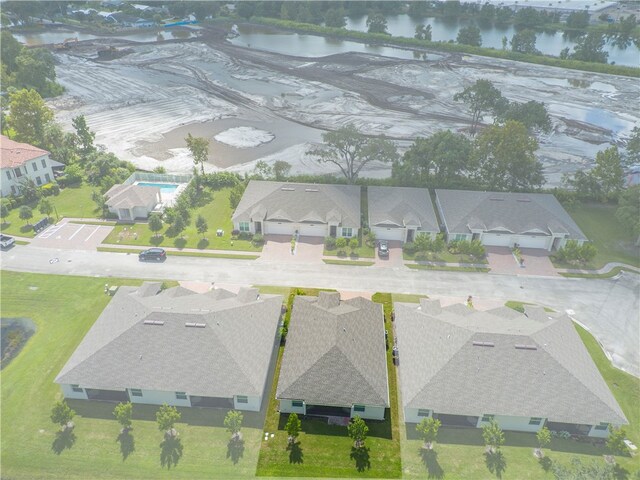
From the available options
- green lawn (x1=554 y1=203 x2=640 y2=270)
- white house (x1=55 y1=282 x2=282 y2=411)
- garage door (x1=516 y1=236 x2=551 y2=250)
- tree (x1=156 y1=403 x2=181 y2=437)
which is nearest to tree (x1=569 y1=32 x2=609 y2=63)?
green lawn (x1=554 y1=203 x2=640 y2=270)

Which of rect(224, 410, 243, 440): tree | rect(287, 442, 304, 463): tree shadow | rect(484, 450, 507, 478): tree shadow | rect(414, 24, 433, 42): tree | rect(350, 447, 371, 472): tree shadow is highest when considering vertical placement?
rect(414, 24, 433, 42): tree

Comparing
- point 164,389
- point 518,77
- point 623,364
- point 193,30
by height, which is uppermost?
point 193,30

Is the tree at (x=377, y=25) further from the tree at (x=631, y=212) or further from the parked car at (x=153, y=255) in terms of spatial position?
the parked car at (x=153, y=255)

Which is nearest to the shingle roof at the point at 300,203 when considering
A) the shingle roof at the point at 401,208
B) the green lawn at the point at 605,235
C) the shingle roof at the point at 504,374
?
the shingle roof at the point at 401,208

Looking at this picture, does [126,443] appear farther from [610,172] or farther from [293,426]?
[610,172]

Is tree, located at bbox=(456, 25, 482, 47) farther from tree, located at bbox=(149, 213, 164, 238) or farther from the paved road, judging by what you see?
tree, located at bbox=(149, 213, 164, 238)

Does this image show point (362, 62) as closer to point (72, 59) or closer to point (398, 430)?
point (72, 59)

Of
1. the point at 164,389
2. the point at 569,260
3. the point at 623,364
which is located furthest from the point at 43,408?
the point at 569,260
